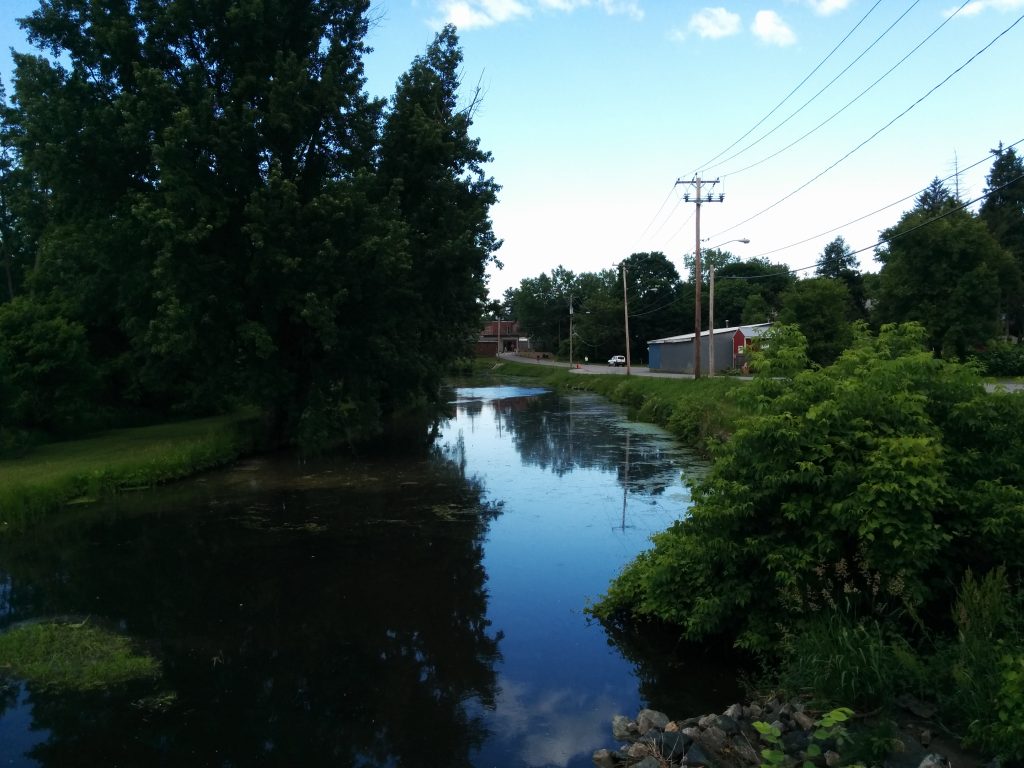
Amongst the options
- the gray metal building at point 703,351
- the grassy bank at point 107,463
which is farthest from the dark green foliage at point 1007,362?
the grassy bank at point 107,463

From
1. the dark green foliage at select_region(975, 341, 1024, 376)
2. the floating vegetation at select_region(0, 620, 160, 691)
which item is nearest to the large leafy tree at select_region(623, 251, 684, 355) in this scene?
the dark green foliage at select_region(975, 341, 1024, 376)

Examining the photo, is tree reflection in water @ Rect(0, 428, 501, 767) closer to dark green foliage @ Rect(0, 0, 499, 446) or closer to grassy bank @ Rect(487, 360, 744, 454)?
grassy bank @ Rect(487, 360, 744, 454)

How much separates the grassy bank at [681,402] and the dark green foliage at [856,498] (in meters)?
0.67

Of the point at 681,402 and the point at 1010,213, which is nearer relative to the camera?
the point at 681,402

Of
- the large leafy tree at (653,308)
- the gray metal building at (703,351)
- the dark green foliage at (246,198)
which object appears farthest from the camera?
the large leafy tree at (653,308)

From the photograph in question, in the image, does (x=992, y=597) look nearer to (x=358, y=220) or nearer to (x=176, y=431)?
(x=358, y=220)

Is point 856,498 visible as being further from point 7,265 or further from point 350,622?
point 7,265

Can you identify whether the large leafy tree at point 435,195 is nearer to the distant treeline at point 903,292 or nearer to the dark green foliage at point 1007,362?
the distant treeline at point 903,292

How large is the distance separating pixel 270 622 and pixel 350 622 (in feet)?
3.16

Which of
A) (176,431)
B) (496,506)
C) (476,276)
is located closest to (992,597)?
(496,506)

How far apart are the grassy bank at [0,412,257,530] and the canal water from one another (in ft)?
2.05

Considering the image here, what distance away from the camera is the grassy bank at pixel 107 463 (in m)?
14.0

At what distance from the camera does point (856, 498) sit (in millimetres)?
6234

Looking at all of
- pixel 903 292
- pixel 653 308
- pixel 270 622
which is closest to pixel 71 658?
pixel 270 622
